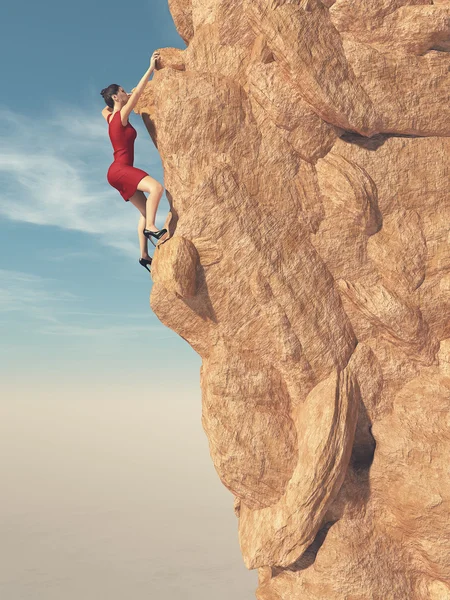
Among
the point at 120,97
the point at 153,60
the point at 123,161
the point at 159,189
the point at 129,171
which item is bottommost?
the point at 159,189

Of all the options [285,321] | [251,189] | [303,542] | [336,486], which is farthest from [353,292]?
[303,542]

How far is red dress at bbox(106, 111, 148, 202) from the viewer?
12086 millimetres

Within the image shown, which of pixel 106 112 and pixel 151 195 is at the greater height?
pixel 106 112

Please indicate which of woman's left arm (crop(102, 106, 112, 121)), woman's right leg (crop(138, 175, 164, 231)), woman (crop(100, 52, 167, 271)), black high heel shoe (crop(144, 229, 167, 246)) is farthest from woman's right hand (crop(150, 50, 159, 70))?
black high heel shoe (crop(144, 229, 167, 246))

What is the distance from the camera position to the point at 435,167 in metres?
11.7

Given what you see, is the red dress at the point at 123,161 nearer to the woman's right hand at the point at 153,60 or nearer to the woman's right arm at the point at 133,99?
the woman's right arm at the point at 133,99

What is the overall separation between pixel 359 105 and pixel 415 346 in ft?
15.1

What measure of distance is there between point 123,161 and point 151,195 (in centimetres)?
111

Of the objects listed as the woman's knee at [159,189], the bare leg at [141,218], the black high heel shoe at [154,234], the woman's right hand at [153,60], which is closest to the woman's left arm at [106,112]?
the woman's right hand at [153,60]

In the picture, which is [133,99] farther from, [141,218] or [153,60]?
[141,218]

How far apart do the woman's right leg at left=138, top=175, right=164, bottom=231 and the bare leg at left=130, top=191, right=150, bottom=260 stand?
1.51ft

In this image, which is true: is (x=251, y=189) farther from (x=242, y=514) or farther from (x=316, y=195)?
(x=242, y=514)

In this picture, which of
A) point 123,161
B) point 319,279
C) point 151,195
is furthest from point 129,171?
point 319,279

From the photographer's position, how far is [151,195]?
38.4ft
